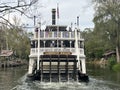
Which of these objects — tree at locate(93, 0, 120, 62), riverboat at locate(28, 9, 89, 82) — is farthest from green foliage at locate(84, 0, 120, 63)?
riverboat at locate(28, 9, 89, 82)

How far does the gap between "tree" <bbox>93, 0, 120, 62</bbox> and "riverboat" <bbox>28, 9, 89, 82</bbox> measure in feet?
69.1

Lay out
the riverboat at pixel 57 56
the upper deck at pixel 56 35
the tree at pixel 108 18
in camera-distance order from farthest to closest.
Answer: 1. the tree at pixel 108 18
2. the upper deck at pixel 56 35
3. the riverboat at pixel 57 56

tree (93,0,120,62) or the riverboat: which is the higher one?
tree (93,0,120,62)

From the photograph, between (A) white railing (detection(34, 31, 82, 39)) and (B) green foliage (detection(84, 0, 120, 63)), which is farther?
(B) green foliage (detection(84, 0, 120, 63))

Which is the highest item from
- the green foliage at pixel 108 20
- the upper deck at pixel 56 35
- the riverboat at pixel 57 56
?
the green foliage at pixel 108 20

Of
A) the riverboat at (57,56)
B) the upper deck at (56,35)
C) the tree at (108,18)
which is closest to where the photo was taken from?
the riverboat at (57,56)

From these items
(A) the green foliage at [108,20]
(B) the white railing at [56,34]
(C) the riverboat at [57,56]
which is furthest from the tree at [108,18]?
(B) the white railing at [56,34]

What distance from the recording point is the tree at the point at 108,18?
5862cm

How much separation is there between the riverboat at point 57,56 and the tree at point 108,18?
21.1 m

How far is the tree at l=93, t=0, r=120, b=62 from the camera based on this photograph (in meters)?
58.6

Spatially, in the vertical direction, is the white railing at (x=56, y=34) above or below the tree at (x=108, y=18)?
below

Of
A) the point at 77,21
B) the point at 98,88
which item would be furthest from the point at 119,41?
the point at 98,88

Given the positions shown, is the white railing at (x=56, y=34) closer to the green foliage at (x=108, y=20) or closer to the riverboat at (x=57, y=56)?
the riverboat at (x=57, y=56)

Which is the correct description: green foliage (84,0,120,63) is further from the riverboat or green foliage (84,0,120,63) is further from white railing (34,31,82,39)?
white railing (34,31,82,39)
